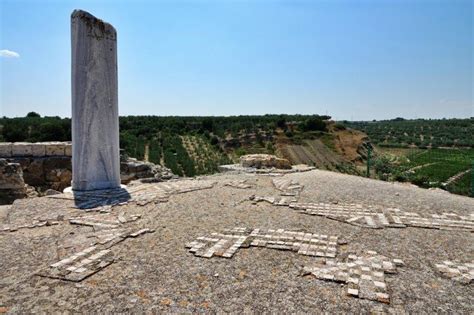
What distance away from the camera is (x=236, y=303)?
3.15 meters

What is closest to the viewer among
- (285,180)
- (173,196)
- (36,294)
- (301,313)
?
(301,313)

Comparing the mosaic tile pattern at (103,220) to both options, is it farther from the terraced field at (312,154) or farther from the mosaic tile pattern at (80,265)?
the terraced field at (312,154)

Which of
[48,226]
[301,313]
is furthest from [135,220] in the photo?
[301,313]

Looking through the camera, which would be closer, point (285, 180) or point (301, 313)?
point (301, 313)

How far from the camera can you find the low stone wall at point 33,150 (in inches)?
492

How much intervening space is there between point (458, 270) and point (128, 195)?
6412mm

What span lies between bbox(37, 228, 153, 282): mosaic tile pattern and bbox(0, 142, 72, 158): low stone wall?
9339 millimetres

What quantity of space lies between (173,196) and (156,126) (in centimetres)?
4548

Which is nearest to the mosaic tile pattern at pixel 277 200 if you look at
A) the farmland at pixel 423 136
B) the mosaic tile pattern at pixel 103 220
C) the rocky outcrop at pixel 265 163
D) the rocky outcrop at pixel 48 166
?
the mosaic tile pattern at pixel 103 220

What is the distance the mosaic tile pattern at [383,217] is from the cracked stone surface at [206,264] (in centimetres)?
21

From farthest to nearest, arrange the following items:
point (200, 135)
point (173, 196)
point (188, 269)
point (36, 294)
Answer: point (200, 135) < point (173, 196) < point (188, 269) < point (36, 294)

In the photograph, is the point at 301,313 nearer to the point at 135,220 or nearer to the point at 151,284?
the point at 151,284

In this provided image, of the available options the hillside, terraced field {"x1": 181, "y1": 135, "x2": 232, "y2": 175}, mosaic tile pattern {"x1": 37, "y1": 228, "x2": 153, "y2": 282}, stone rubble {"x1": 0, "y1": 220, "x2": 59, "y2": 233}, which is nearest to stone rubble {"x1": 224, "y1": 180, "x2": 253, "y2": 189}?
stone rubble {"x1": 0, "y1": 220, "x2": 59, "y2": 233}

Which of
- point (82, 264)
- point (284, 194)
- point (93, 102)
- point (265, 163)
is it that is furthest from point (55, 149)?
point (82, 264)
